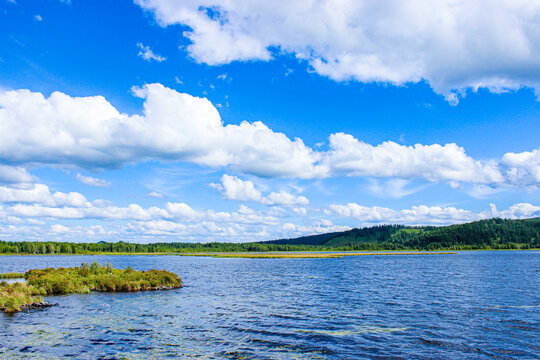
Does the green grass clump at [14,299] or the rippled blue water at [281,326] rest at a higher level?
the green grass clump at [14,299]

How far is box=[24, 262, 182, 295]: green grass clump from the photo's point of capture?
59.0 m

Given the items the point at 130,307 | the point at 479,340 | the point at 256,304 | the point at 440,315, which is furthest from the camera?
the point at 256,304

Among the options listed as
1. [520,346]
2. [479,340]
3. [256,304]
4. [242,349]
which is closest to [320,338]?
[242,349]

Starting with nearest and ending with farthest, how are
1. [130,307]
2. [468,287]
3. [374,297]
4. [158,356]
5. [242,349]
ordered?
[158,356] < [242,349] < [130,307] < [374,297] < [468,287]

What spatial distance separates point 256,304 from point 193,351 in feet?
73.0

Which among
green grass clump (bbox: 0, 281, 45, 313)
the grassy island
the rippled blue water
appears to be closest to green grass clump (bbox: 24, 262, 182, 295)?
the grassy island

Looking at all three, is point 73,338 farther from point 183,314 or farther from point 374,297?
point 374,297

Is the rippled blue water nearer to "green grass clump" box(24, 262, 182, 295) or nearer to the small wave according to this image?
the small wave

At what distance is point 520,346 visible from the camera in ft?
95.0

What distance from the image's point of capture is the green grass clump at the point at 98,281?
5896cm

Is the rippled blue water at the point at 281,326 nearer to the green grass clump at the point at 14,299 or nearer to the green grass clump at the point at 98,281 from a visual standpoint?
the green grass clump at the point at 14,299

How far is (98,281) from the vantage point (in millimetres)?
64312

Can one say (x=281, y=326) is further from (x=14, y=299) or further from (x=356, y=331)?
(x=14, y=299)

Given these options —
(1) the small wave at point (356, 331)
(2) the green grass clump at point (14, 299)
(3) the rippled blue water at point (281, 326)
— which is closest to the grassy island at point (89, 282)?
(2) the green grass clump at point (14, 299)
